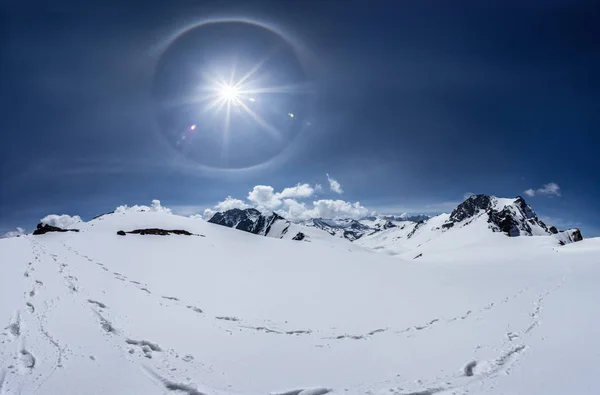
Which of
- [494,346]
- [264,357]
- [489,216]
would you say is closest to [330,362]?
[264,357]

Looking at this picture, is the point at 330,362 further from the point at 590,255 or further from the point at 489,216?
the point at 489,216

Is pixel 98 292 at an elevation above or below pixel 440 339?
above

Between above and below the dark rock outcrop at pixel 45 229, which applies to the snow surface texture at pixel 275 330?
below

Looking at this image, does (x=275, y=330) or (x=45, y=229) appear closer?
(x=275, y=330)

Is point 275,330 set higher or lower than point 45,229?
lower

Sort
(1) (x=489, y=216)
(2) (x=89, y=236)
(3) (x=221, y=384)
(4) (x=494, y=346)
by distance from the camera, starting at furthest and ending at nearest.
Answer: (1) (x=489, y=216)
(2) (x=89, y=236)
(4) (x=494, y=346)
(3) (x=221, y=384)

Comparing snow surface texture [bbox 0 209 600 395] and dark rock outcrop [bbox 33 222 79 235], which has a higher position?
dark rock outcrop [bbox 33 222 79 235]

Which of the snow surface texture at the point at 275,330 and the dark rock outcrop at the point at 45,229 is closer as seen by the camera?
the snow surface texture at the point at 275,330

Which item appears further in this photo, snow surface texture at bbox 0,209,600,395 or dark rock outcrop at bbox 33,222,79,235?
dark rock outcrop at bbox 33,222,79,235
